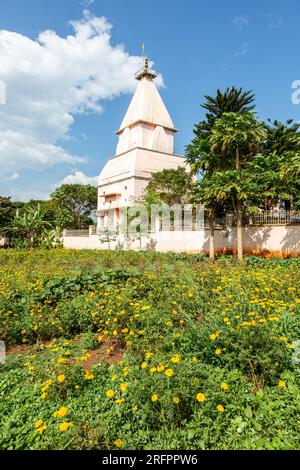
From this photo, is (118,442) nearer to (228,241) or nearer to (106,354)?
(106,354)

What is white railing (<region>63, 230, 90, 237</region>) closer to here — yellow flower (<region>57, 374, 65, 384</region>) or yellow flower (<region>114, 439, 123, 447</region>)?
yellow flower (<region>57, 374, 65, 384</region>)

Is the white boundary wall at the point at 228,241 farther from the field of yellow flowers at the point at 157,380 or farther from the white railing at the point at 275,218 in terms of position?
the field of yellow flowers at the point at 157,380

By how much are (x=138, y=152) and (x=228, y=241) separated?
729 inches

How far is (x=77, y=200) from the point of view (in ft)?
128

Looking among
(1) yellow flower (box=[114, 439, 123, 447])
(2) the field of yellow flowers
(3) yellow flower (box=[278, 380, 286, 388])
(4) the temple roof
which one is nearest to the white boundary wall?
(2) the field of yellow flowers

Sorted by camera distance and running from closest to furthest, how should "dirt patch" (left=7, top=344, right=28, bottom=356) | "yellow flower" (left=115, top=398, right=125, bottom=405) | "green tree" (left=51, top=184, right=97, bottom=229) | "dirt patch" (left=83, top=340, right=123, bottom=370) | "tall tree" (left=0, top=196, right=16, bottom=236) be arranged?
"yellow flower" (left=115, top=398, right=125, bottom=405)
"dirt patch" (left=83, top=340, right=123, bottom=370)
"dirt patch" (left=7, top=344, right=28, bottom=356)
"tall tree" (left=0, top=196, right=16, bottom=236)
"green tree" (left=51, top=184, right=97, bottom=229)

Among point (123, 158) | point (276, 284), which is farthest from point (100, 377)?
point (123, 158)

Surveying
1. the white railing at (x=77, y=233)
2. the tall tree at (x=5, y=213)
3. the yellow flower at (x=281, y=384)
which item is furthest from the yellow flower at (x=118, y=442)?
the tall tree at (x=5, y=213)

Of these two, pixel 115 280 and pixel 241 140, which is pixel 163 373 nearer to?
pixel 115 280

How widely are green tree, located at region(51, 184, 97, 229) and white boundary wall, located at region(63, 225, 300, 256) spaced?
55.3 feet

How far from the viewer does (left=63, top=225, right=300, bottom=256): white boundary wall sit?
13.6 meters

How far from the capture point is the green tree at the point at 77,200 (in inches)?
1490

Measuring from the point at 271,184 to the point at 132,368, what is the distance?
1301 cm

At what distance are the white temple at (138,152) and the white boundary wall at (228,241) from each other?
8.85 m
